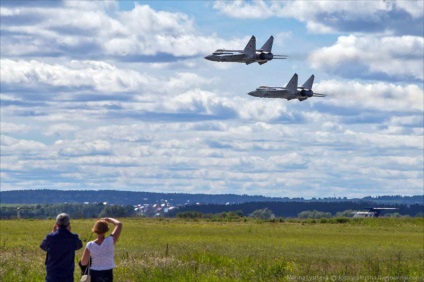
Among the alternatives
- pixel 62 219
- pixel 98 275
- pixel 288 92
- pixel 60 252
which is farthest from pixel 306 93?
pixel 62 219

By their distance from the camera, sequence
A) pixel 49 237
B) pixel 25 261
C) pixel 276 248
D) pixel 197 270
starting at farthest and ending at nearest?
pixel 276 248, pixel 25 261, pixel 197 270, pixel 49 237

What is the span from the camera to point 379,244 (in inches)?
2280

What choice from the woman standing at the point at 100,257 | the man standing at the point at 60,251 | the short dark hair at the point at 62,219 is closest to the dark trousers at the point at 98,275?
the woman standing at the point at 100,257

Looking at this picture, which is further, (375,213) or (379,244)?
(375,213)

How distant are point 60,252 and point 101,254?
0.82 meters

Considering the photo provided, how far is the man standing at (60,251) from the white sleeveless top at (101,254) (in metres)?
0.34

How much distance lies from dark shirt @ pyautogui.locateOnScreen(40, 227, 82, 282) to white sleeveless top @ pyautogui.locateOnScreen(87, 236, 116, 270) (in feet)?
1.13

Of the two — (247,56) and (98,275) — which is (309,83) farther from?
(98,275)

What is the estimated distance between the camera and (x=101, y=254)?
1953cm

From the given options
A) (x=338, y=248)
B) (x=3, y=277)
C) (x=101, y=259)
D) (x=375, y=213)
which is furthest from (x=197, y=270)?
(x=375, y=213)

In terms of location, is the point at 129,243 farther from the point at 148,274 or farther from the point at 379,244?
the point at 148,274

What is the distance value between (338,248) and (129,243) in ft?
36.3

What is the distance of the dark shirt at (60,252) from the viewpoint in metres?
19.3

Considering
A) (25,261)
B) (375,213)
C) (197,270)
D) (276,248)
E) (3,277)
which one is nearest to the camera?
(3,277)
